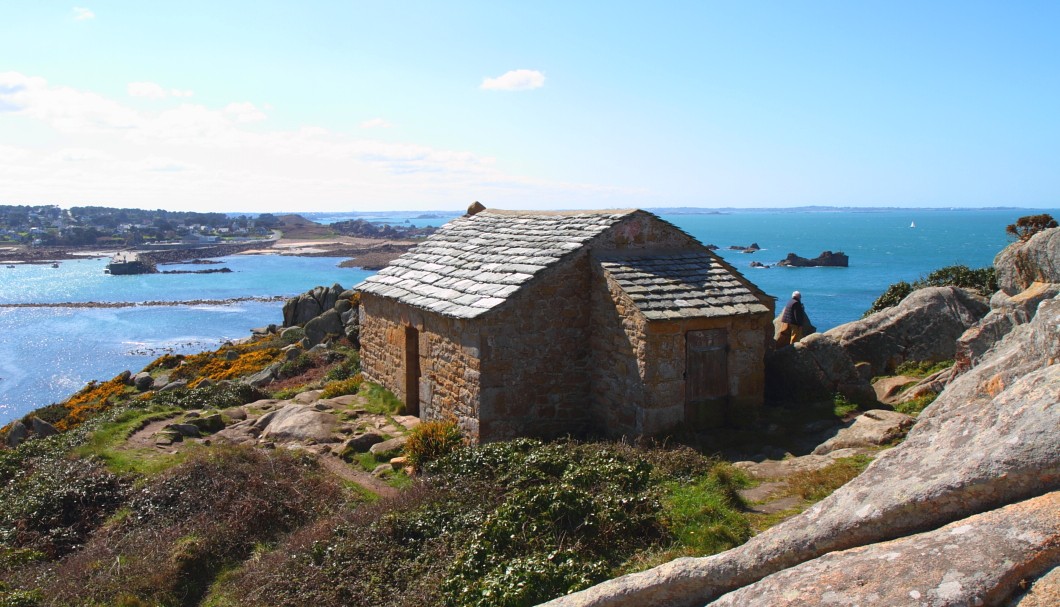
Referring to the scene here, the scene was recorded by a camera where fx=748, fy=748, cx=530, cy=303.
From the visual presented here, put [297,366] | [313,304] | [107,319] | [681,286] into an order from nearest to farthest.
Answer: [681,286]
[297,366]
[313,304]
[107,319]

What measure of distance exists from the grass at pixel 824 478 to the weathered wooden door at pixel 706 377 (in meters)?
2.66

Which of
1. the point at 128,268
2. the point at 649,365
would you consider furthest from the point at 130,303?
the point at 649,365

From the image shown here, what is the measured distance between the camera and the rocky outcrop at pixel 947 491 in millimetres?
3195

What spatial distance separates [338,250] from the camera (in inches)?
4624

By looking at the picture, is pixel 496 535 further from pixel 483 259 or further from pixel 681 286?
pixel 483 259

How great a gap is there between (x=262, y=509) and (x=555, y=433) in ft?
15.9

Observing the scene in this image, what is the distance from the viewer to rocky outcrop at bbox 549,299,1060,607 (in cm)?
320

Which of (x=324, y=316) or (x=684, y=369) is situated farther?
(x=324, y=316)

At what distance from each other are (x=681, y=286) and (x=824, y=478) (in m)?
4.45

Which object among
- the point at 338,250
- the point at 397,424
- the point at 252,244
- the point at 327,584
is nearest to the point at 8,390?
the point at 397,424

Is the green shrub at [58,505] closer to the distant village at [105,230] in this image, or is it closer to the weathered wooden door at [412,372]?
the weathered wooden door at [412,372]

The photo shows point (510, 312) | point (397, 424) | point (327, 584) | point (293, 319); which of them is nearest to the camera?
point (327, 584)

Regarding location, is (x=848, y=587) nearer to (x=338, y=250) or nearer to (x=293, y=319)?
(x=293, y=319)

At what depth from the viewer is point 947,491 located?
3.45m
